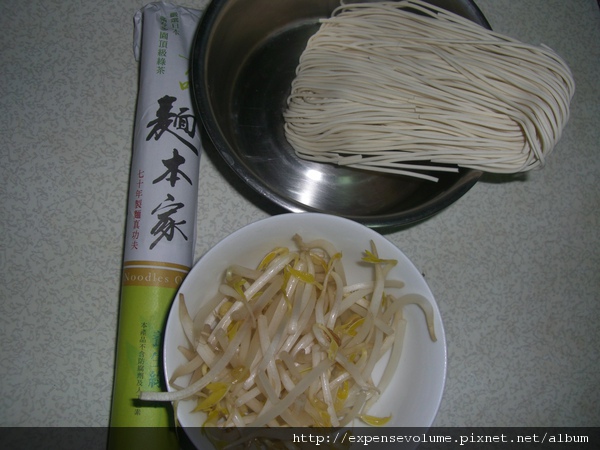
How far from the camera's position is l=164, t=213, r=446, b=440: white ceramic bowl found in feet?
2.22

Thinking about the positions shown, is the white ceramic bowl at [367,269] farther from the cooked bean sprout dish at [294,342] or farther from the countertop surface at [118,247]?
the countertop surface at [118,247]

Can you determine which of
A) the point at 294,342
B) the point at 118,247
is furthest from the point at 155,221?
the point at 294,342

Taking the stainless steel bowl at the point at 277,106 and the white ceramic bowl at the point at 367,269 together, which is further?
the stainless steel bowl at the point at 277,106

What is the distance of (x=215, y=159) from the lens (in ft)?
3.22

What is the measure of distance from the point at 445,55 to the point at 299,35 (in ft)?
1.19

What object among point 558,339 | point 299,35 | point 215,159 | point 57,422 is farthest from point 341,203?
point 57,422

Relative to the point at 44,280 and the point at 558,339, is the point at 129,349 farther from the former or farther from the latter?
the point at 558,339

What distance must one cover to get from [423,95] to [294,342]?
0.56 meters

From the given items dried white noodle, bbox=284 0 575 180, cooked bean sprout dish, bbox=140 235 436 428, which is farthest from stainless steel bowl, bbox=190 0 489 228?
cooked bean sprout dish, bbox=140 235 436 428

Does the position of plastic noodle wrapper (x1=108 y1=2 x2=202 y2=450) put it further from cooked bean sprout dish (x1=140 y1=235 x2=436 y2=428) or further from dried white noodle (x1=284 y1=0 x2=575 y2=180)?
dried white noodle (x1=284 y1=0 x2=575 y2=180)

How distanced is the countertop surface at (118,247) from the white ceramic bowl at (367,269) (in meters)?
0.24

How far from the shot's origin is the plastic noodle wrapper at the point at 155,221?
77cm

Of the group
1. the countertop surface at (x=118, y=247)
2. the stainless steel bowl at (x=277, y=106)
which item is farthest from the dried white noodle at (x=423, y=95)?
the countertop surface at (x=118, y=247)

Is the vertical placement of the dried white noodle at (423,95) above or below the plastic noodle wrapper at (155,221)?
above
